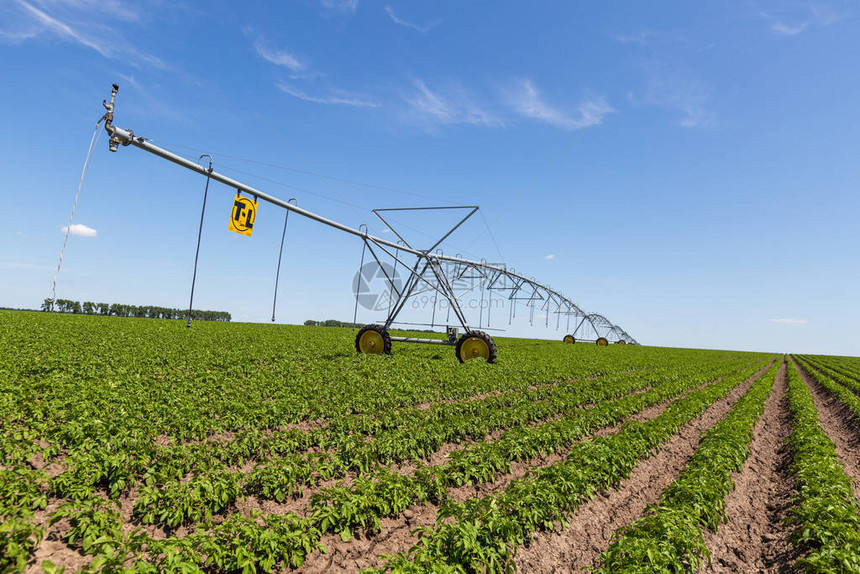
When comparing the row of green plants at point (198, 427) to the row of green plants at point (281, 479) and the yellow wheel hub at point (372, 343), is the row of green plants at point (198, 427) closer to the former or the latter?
the row of green plants at point (281, 479)

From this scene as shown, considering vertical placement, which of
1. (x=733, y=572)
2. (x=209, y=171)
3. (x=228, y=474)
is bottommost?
(x=733, y=572)

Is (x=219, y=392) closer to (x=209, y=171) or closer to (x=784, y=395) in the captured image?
(x=209, y=171)

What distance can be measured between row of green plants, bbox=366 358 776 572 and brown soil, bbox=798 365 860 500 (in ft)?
17.9

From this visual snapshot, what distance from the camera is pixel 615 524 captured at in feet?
23.7

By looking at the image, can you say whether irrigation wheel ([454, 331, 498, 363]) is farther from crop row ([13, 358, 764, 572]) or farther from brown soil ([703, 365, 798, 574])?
crop row ([13, 358, 764, 572])

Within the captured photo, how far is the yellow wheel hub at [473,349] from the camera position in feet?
73.2

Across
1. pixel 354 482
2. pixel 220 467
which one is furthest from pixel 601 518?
pixel 220 467

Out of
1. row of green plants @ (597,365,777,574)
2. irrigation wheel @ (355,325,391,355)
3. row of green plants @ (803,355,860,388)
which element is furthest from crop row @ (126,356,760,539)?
row of green plants @ (803,355,860,388)

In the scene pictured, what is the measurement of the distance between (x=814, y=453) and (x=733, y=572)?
7317 mm

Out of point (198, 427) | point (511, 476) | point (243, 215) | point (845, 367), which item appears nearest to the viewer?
point (511, 476)

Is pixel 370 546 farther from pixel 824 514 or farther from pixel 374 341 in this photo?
pixel 374 341

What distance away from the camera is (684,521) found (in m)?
6.48

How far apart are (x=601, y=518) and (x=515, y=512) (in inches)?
70.5

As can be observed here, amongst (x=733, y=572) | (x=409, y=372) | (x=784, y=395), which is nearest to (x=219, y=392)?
(x=409, y=372)
